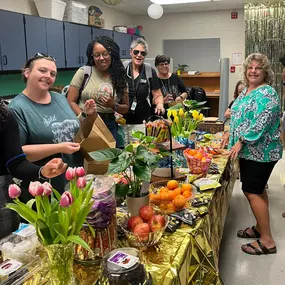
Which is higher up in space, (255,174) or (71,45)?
(71,45)

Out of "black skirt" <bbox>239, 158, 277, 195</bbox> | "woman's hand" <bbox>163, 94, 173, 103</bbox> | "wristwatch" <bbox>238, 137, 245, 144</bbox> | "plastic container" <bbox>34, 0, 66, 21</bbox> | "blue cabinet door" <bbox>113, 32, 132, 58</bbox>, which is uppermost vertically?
"plastic container" <bbox>34, 0, 66, 21</bbox>

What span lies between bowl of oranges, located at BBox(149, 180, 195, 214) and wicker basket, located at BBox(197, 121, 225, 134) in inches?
71.5

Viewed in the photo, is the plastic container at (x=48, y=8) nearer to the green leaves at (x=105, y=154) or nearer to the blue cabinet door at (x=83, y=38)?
the blue cabinet door at (x=83, y=38)

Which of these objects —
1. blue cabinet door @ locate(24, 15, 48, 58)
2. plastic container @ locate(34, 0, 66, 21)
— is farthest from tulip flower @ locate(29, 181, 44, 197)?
plastic container @ locate(34, 0, 66, 21)

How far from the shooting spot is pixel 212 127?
11.7 feet

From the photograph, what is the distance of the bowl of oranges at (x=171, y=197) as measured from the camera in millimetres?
1653

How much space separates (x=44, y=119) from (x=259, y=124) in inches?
55.4

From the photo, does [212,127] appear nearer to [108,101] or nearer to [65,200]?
[108,101]

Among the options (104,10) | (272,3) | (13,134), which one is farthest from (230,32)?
(13,134)

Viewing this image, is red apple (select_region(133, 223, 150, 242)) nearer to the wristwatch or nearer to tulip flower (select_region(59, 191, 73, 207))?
tulip flower (select_region(59, 191, 73, 207))

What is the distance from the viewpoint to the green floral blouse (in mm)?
2340

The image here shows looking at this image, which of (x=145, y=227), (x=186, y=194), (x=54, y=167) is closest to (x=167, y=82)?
(x=186, y=194)

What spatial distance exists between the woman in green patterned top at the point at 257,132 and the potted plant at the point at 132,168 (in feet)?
3.66

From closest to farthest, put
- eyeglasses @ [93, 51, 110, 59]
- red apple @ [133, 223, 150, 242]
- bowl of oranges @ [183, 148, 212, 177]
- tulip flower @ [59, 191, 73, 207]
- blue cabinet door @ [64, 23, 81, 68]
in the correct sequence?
tulip flower @ [59, 191, 73, 207], red apple @ [133, 223, 150, 242], bowl of oranges @ [183, 148, 212, 177], eyeglasses @ [93, 51, 110, 59], blue cabinet door @ [64, 23, 81, 68]
